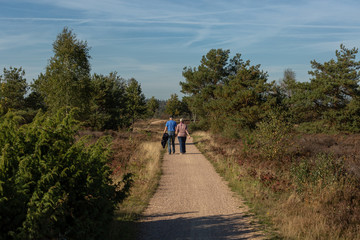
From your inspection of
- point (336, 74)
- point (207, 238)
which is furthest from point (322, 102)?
point (207, 238)

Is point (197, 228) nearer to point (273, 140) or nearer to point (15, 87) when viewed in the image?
point (273, 140)

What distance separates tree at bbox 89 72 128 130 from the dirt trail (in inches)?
1160

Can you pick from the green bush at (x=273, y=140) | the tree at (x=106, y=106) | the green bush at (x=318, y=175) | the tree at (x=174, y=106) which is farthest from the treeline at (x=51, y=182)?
the tree at (x=174, y=106)

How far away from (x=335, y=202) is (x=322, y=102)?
26712 mm

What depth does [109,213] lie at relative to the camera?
4.75 metres

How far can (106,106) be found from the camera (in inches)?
1720

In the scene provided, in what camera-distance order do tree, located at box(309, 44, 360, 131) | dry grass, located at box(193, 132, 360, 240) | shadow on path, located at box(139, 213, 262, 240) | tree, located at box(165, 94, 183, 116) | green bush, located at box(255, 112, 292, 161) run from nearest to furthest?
shadow on path, located at box(139, 213, 262, 240)
dry grass, located at box(193, 132, 360, 240)
green bush, located at box(255, 112, 292, 161)
tree, located at box(309, 44, 360, 131)
tree, located at box(165, 94, 183, 116)

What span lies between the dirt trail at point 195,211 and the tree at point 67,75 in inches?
980

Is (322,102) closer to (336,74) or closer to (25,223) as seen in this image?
(336,74)

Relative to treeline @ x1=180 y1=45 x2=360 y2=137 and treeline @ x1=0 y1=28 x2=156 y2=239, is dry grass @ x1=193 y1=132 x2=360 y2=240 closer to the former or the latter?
treeline @ x1=0 y1=28 x2=156 y2=239

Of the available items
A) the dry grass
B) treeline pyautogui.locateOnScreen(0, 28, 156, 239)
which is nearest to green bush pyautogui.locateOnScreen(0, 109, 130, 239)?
treeline pyautogui.locateOnScreen(0, 28, 156, 239)

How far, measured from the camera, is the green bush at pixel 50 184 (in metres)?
3.79

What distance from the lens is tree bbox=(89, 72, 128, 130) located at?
40.2 meters

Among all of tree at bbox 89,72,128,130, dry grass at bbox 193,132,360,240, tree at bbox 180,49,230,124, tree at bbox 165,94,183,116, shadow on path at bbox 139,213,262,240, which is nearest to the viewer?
shadow on path at bbox 139,213,262,240
